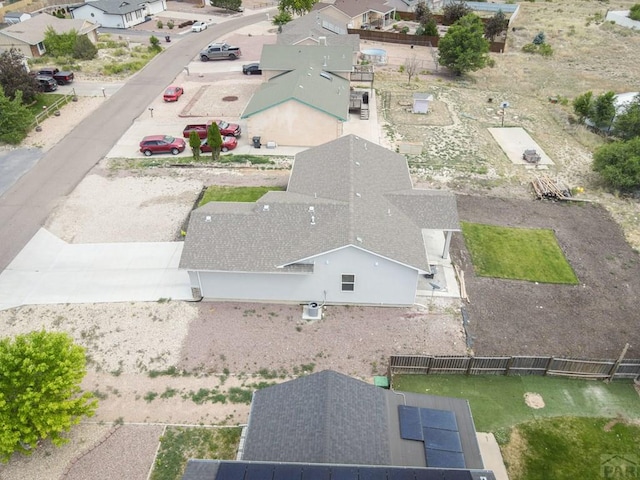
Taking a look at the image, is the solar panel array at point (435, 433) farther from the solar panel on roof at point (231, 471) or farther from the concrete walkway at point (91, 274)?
the concrete walkway at point (91, 274)

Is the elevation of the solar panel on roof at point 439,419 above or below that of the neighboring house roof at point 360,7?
below

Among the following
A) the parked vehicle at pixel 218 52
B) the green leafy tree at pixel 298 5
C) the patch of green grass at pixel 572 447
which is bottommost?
the patch of green grass at pixel 572 447

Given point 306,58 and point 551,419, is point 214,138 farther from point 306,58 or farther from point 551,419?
point 551,419

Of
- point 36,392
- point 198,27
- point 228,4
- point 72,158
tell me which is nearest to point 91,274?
Result: point 36,392

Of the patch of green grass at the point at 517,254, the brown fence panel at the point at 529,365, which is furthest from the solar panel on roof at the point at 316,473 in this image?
the patch of green grass at the point at 517,254

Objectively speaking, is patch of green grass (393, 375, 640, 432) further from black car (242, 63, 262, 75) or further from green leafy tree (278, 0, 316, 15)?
green leafy tree (278, 0, 316, 15)

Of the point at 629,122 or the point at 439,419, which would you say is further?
the point at 629,122
